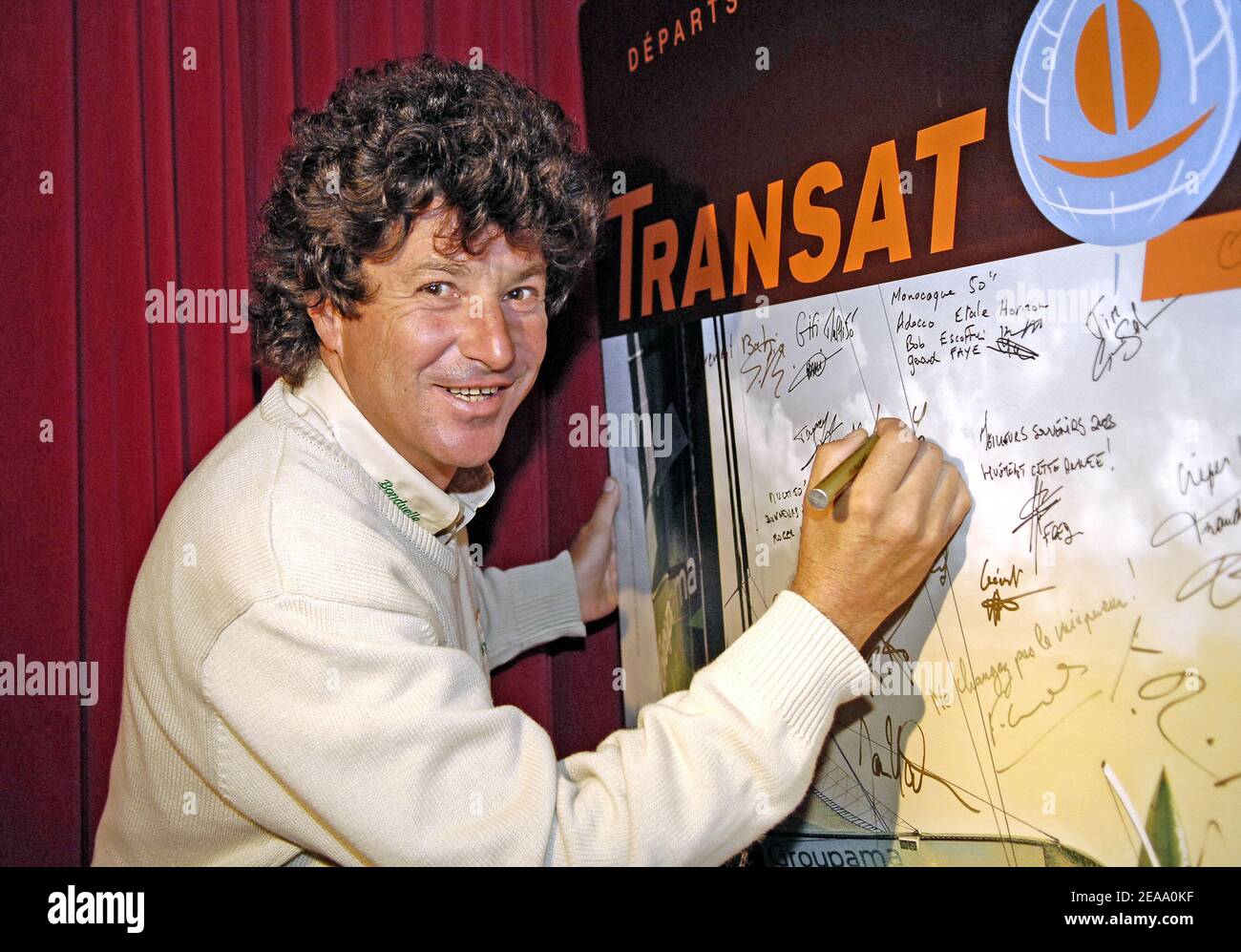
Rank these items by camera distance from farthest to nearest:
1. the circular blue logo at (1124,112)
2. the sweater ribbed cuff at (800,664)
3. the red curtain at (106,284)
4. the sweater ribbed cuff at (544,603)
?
the sweater ribbed cuff at (544,603), the red curtain at (106,284), the sweater ribbed cuff at (800,664), the circular blue logo at (1124,112)

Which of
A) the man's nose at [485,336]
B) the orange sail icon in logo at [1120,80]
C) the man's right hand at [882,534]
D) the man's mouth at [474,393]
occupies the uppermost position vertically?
the orange sail icon in logo at [1120,80]

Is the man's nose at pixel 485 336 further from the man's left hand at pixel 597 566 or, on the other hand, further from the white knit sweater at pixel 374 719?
the man's left hand at pixel 597 566

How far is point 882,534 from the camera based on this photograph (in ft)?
3.06

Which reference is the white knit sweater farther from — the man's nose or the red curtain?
the red curtain

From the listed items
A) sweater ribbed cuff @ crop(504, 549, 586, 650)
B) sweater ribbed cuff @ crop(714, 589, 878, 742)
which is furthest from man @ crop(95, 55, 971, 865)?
sweater ribbed cuff @ crop(504, 549, 586, 650)

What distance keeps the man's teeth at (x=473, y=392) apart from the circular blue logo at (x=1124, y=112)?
23.8 inches

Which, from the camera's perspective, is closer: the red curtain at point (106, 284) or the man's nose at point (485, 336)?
the man's nose at point (485, 336)

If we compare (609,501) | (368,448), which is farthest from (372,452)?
(609,501)

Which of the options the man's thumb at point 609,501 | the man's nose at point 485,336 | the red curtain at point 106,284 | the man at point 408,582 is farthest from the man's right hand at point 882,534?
the red curtain at point 106,284

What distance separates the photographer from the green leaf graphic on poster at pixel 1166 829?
81cm

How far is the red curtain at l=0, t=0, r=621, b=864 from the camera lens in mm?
1363
